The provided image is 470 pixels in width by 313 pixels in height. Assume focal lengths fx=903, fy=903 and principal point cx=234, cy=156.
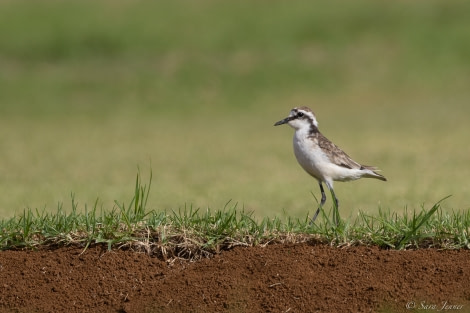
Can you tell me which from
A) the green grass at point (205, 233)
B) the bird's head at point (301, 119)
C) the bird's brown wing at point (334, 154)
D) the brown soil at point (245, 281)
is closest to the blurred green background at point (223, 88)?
the bird's head at point (301, 119)

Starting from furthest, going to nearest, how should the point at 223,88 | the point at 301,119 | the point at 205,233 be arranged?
1. the point at 223,88
2. the point at 301,119
3. the point at 205,233

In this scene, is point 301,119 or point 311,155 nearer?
point 311,155

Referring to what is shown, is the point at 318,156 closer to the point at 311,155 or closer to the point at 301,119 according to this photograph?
the point at 311,155

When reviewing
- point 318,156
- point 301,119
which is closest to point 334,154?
point 318,156

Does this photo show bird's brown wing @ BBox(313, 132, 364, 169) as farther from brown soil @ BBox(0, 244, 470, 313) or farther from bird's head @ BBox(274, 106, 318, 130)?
brown soil @ BBox(0, 244, 470, 313)

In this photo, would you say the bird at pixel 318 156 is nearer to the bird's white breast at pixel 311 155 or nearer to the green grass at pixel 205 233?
the bird's white breast at pixel 311 155

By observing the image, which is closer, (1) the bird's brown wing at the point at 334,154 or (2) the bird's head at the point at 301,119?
(1) the bird's brown wing at the point at 334,154

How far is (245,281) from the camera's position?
21.0ft

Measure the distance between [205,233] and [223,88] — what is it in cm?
1763

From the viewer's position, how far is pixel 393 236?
267 inches

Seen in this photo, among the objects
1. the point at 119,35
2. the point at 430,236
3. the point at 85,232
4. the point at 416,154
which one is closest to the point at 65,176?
the point at 416,154

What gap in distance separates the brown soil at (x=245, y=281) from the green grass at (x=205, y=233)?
126mm

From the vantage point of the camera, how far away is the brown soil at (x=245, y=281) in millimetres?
6164

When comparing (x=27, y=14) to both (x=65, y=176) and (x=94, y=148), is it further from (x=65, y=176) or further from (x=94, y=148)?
(x=65, y=176)
